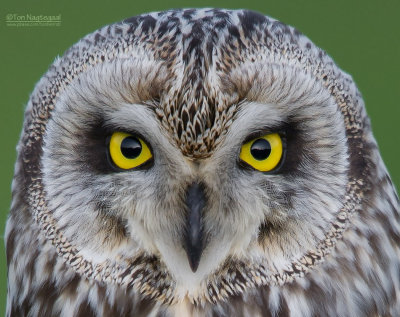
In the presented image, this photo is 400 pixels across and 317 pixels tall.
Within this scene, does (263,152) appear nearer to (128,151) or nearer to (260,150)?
(260,150)

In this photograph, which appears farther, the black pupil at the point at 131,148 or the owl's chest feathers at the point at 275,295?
the owl's chest feathers at the point at 275,295

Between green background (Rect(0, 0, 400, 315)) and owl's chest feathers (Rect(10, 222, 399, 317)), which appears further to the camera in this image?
green background (Rect(0, 0, 400, 315))

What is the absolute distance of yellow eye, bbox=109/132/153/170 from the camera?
368cm

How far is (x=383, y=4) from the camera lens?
25.1 feet

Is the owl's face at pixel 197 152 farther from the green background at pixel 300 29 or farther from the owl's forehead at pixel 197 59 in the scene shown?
the green background at pixel 300 29

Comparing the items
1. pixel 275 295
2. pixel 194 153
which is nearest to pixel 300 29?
pixel 275 295

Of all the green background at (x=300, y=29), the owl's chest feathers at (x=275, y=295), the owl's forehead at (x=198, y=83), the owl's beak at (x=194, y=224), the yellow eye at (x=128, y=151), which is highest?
the green background at (x=300, y=29)

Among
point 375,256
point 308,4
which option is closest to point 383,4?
point 308,4

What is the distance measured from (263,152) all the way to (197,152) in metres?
0.20

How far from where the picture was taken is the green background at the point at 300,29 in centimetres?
660

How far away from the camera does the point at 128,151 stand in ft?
12.1

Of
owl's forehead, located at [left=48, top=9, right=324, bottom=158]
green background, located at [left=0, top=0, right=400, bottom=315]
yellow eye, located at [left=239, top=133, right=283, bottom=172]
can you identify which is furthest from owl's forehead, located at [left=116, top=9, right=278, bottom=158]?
green background, located at [left=0, top=0, right=400, bottom=315]

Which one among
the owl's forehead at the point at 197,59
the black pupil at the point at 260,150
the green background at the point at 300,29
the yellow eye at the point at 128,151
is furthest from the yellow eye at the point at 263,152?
the green background at the point at 300,29

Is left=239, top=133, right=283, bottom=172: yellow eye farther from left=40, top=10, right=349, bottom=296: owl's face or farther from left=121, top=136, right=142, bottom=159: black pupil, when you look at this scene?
left=121, top=136, right=142, bottom=159: black pupil
